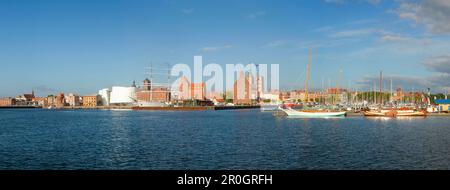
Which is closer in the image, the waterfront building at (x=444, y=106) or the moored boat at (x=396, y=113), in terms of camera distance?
the moored boat at (x=396, y=113)

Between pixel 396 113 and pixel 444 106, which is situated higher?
pixel 444 106

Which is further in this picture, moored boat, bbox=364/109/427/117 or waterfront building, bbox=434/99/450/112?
waterfront building, bbox=434/99/450/112

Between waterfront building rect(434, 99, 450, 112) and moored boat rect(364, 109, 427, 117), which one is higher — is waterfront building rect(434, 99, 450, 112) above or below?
above

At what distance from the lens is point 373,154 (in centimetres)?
2373

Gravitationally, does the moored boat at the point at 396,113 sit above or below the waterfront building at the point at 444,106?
below

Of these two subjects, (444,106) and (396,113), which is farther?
(444,106)
